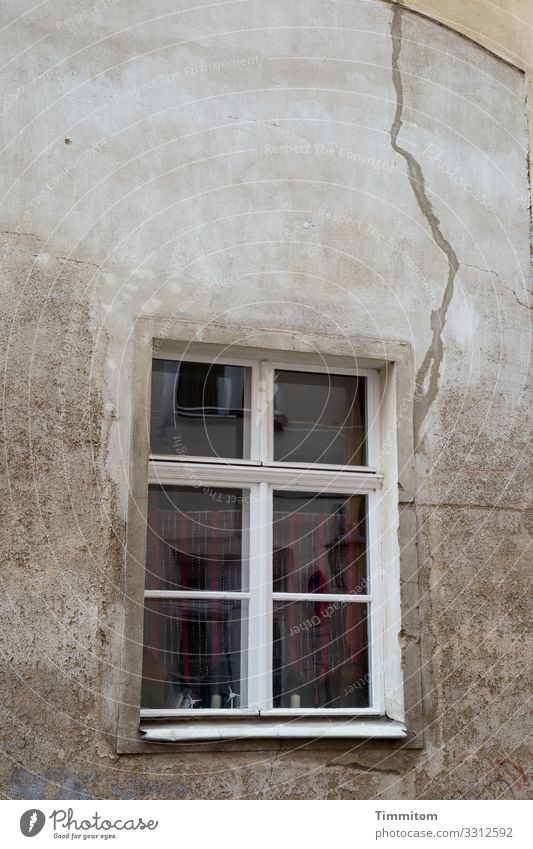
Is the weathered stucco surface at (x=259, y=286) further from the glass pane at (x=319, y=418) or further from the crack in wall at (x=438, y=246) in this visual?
the glass pane at (x=319, y=418)

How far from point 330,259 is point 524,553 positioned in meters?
1.68

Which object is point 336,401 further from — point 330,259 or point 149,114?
point 149,114

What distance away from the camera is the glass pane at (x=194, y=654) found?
450cm

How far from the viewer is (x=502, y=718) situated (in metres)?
4.77

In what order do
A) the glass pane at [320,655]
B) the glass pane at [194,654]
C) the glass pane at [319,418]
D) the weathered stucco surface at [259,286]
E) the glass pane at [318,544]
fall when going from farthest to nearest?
the glass pane at [319,418]
the glass pane at [318,544]
the glass pane at [320,655]
the glass pane at [194,654]
the weathered stucco surface at [259,286]

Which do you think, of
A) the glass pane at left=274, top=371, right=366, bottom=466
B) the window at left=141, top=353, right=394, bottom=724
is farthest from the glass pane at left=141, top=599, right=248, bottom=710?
the glass pane at left=274, top=371, right=366, bottom=466

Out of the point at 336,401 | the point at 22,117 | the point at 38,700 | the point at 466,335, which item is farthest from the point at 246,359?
the point at 38,700

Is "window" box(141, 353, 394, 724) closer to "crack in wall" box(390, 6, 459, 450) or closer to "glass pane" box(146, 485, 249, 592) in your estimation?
"glass pane" box(146, 485, 249, 592)

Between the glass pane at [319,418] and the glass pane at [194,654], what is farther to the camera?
the glass pane at [319,418]

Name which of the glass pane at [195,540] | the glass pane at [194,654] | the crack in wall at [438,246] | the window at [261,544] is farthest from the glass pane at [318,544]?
the crack in wall at [438,246]

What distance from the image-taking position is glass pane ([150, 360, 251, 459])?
15.5 ft

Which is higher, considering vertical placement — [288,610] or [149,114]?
[149,114]

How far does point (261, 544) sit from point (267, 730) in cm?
81

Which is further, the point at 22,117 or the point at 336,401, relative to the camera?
the point at 336,401
